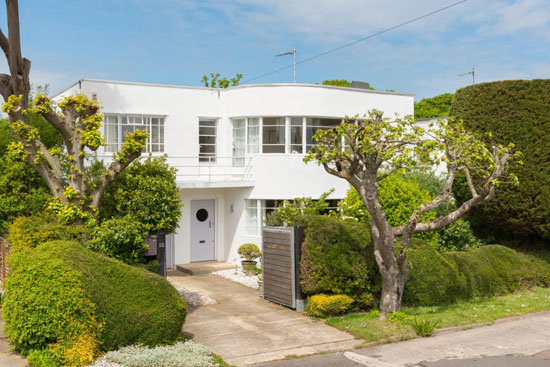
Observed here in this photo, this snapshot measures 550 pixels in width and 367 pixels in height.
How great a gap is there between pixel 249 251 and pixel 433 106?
1465 inches

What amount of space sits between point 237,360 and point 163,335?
53.2 inches

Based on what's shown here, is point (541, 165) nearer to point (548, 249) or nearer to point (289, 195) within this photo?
point (548, 249)

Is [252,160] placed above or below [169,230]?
above

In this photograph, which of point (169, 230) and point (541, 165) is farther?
point (541, 165)

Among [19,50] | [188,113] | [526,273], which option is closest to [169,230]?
[19,50]

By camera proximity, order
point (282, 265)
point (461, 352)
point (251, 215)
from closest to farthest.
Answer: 1. point (461, 352)
2. point (282, 265)
3. point (251, 215)

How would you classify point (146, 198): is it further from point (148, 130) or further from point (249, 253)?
point (148, 130)

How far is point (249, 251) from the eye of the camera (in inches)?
719

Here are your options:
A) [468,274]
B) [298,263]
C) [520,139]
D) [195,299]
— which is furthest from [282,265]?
[520,139]

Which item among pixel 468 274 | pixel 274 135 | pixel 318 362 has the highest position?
pixel 274 135

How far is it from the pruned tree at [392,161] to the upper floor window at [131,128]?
848 centimetres

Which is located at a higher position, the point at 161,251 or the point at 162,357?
the point at 161,251

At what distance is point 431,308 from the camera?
12953 millimetres

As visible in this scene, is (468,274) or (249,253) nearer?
(468,274)
